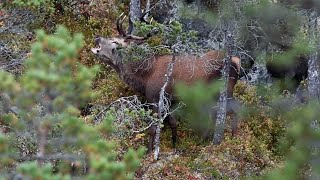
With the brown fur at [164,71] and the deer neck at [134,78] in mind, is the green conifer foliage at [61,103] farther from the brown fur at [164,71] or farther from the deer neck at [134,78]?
the deer neck at [134,78]

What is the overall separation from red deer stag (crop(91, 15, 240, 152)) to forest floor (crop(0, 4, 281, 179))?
0.33 metres

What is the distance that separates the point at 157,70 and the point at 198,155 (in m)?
2.08

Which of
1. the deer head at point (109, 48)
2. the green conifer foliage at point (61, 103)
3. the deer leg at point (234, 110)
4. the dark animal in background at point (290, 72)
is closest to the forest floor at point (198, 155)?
the deer leg at point (234, 110)

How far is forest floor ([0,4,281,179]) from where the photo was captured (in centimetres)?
1057

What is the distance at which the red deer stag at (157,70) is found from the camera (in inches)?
440

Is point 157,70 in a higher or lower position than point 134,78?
higher

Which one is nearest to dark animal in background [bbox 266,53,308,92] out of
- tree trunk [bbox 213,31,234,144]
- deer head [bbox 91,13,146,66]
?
tree trunk [bbox 213,31,234,144]

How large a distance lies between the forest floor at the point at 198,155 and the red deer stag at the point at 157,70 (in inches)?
12.9

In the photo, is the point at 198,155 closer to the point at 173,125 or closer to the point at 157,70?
the point at 173,125

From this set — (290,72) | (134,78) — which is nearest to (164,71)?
(134,78)

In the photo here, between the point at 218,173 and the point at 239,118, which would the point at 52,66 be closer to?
the point at 218,173

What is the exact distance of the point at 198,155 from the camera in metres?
11.1

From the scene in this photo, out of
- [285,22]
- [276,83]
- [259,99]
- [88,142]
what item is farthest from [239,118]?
[88,142]

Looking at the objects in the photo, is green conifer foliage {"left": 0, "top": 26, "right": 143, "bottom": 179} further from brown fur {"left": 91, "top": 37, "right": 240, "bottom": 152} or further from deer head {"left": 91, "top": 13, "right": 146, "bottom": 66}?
deer head {"left": 91, "top": 13, "right": 146, "bottom": 66}
